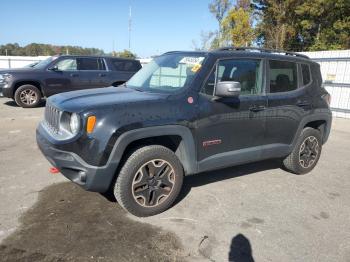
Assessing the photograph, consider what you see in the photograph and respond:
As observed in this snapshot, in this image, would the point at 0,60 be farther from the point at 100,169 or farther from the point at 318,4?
the point at 318,4

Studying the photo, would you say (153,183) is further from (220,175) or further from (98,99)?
(220,175)

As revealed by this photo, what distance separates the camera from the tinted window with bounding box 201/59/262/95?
4087 millimetres

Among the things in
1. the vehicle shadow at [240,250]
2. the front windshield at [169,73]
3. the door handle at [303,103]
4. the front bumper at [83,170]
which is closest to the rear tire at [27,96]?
the front windshield at [169,73]

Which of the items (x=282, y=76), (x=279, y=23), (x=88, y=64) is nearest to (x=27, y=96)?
(x=88, y=64)

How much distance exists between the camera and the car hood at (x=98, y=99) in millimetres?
3512

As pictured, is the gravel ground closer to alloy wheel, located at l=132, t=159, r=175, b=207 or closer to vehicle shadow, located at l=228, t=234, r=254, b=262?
vehicle shadow, located at l=228, t=234, r=254, b=262

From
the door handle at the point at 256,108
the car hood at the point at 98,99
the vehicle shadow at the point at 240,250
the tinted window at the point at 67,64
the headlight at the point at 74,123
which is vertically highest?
the tinted window at the point at 67,64

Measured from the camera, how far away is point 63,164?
11.3 feet

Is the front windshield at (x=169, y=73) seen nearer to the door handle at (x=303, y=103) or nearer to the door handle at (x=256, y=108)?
the door handle at (x=256, y=108)

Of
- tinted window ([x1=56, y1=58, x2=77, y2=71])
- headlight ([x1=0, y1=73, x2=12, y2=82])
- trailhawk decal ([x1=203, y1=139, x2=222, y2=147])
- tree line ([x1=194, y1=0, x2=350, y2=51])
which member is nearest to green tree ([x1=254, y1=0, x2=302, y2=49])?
tree line ([x1=194, y1=0, x2=350, y2=51])

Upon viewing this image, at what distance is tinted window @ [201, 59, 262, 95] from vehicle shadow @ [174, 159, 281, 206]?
4.49 feet

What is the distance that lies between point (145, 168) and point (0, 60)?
65.9ft

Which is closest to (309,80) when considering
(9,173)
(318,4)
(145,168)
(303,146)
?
(303,146)

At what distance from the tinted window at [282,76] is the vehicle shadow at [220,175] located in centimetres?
142
